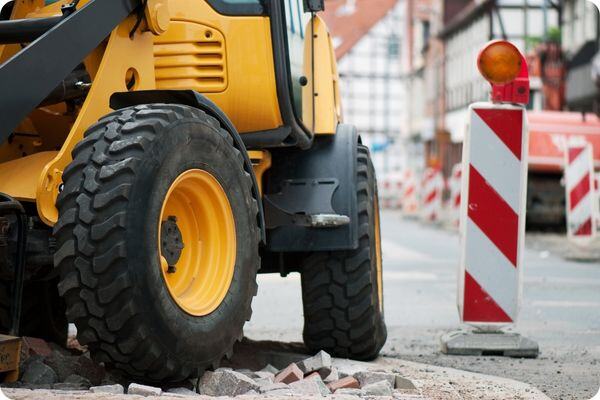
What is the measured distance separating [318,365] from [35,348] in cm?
133

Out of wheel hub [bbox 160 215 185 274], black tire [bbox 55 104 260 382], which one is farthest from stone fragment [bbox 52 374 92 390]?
wheel hub [bbox 160 215 185 274]

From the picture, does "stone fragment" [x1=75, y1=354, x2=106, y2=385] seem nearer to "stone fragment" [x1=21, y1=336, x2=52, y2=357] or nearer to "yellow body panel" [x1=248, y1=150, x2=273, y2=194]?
"stone fragment" [x1=21, y1=336, x2=52, y2=357]

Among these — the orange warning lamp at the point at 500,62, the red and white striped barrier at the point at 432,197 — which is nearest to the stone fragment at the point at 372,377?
the orange warning lamp at the point at 500,62

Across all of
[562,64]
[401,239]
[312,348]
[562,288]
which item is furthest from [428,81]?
[312,348]

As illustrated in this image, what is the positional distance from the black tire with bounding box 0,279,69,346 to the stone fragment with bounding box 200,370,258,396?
5.52 ft

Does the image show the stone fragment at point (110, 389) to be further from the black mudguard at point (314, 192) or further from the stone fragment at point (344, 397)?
the black mudguard at point (314, 192)

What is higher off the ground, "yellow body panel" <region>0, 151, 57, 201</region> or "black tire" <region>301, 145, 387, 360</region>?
"yellow body panel" <region>0, 151, 57, 201</region>

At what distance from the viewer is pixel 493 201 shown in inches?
284

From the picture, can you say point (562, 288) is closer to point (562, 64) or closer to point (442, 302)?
point (442, 302)

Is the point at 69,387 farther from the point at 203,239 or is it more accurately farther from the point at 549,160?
the point at 549,160

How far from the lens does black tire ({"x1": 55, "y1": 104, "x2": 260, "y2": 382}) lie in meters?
4.35

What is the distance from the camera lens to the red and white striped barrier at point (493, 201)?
23.5ft

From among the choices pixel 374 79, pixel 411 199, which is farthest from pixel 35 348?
pixel 374 79

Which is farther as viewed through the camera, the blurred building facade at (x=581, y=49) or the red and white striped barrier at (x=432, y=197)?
the blurred building facade at (x=581, y=49)
